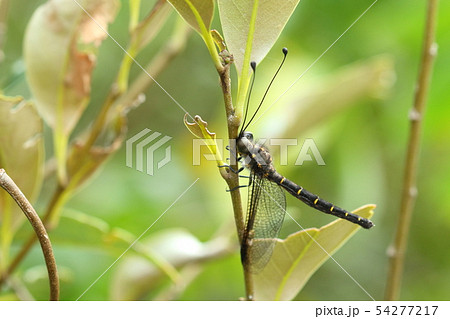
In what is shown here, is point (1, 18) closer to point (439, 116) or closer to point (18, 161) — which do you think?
point (18, 161)

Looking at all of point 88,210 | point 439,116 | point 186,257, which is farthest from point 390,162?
point 88,210

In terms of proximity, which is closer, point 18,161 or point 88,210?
point 18,161

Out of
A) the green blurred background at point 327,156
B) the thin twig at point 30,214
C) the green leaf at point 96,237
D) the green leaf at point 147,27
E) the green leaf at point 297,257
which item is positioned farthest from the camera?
the green blurred background at point 327,156

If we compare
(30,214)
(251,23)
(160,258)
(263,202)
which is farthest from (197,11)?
(160,258)

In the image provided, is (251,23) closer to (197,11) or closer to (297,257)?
(197,11)

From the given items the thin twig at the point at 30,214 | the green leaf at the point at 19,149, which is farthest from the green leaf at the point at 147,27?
the thin twig at the point at 30,214

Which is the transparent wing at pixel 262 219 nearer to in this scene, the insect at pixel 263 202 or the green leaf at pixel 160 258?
the insect at pixel 263 202

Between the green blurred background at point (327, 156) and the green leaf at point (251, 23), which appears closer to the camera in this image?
the green leaf at point (251, 23)
